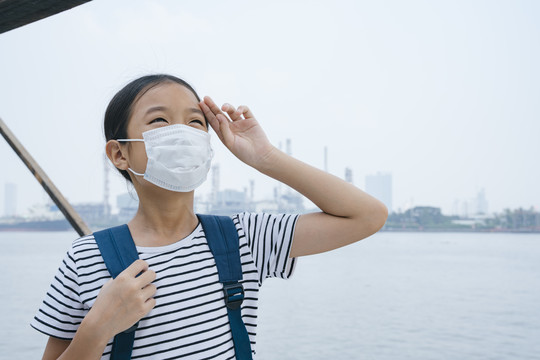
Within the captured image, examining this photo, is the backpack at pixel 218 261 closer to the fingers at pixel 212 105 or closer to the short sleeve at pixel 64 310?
the short sleeve at pixel 64 310

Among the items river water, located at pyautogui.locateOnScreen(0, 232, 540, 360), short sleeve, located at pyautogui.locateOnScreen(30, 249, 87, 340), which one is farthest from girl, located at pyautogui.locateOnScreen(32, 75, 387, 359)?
river water, located at pyautogui.locateOnScreen(0, 232, 540, 360)

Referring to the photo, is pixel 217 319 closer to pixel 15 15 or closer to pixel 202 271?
pixel 202 271

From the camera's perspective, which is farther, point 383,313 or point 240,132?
point 383,313

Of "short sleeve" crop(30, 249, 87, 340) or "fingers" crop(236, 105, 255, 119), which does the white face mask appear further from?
"short sleeve" crop(30, 249, 87, 340)

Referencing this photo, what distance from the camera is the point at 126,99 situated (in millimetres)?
1085

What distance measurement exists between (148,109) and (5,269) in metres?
29.5

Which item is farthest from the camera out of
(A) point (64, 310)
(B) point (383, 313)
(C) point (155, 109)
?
(B) point (383, 313)

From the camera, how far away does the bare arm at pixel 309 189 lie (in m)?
1.05

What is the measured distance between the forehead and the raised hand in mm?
41

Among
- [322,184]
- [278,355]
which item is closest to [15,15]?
[322,184]

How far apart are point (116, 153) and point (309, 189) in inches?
16.1

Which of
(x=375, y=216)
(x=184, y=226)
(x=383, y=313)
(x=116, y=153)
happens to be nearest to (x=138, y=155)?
(x=116, y=153)

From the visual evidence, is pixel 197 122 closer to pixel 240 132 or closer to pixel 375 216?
pixel 240 132

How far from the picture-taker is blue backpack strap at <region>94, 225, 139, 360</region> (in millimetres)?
907
